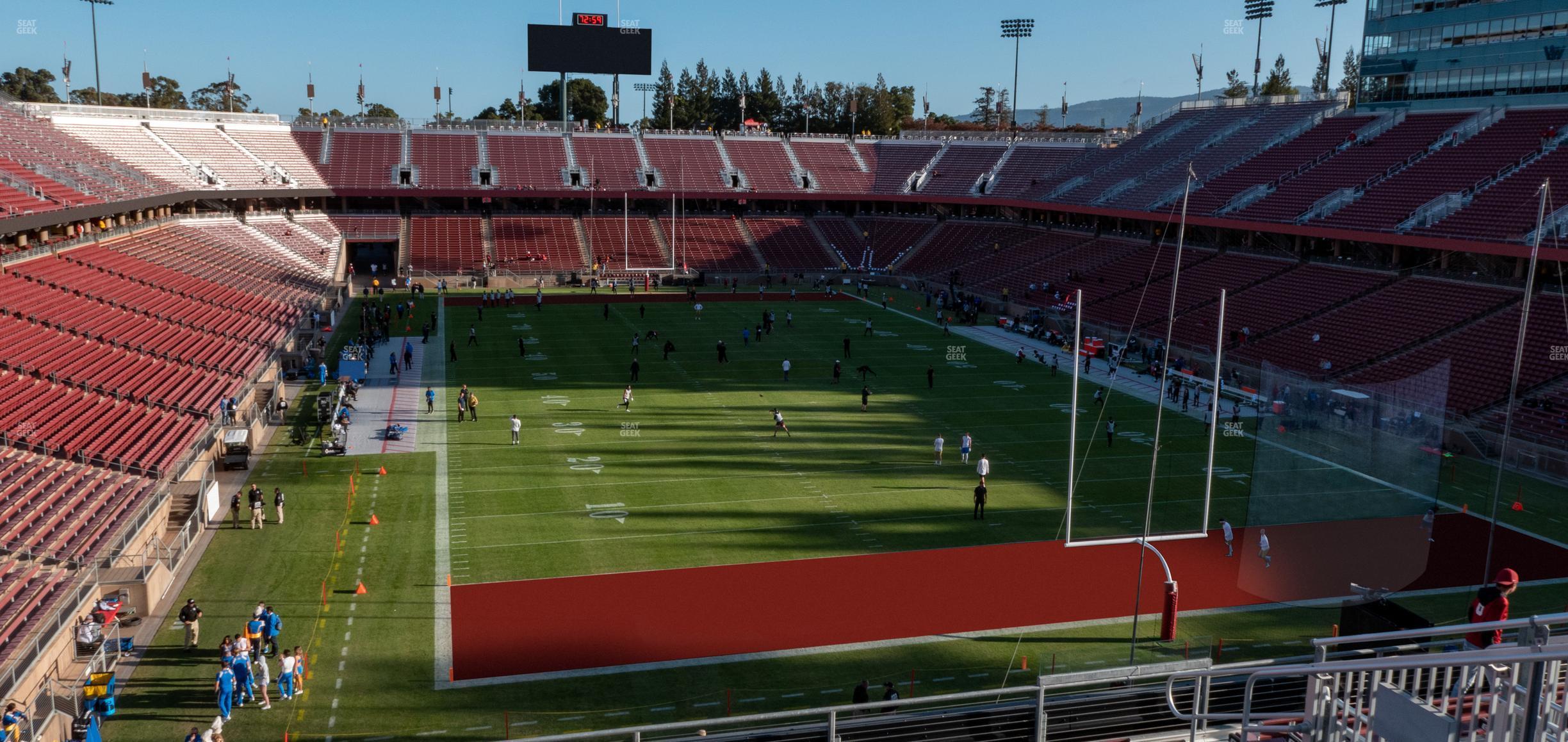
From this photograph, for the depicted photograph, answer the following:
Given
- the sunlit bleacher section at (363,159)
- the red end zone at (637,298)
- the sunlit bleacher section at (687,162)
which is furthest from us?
the sunlit bleacher section at (687,162)

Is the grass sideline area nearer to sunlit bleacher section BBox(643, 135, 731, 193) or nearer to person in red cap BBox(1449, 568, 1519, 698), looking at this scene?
person in red cap BBox(1449, 568, 1519, 698)

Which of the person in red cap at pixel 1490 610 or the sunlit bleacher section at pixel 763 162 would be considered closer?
the person in red cap at pixel 1490 610

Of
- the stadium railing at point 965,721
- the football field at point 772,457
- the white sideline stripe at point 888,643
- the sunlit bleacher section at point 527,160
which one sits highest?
the sunlit bleacher section at point 527,160

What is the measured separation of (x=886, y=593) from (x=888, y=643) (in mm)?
2033

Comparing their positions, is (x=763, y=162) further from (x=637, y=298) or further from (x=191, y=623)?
(x=191, y=623)

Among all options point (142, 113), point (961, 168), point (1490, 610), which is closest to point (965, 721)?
point (1490, 610)

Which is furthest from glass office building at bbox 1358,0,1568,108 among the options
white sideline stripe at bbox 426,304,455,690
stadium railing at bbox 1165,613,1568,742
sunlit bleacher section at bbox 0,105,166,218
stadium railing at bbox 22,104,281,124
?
stadium railing at bbox 22,104,281,124

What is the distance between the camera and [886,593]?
19781 millimetres

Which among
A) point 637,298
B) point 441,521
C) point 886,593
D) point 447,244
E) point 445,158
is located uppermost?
point 445,158

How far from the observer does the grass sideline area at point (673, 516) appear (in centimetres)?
1588

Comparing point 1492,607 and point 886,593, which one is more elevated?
point 1492,607

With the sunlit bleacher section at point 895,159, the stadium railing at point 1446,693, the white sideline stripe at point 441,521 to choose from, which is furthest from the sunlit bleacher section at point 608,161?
the stadium railing at point 1446,693

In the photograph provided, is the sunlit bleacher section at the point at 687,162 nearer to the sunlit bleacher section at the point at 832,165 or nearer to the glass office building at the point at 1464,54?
the sunlit bleacher section at the point at 832,165

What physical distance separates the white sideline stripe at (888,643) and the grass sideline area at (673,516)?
0.19 m
